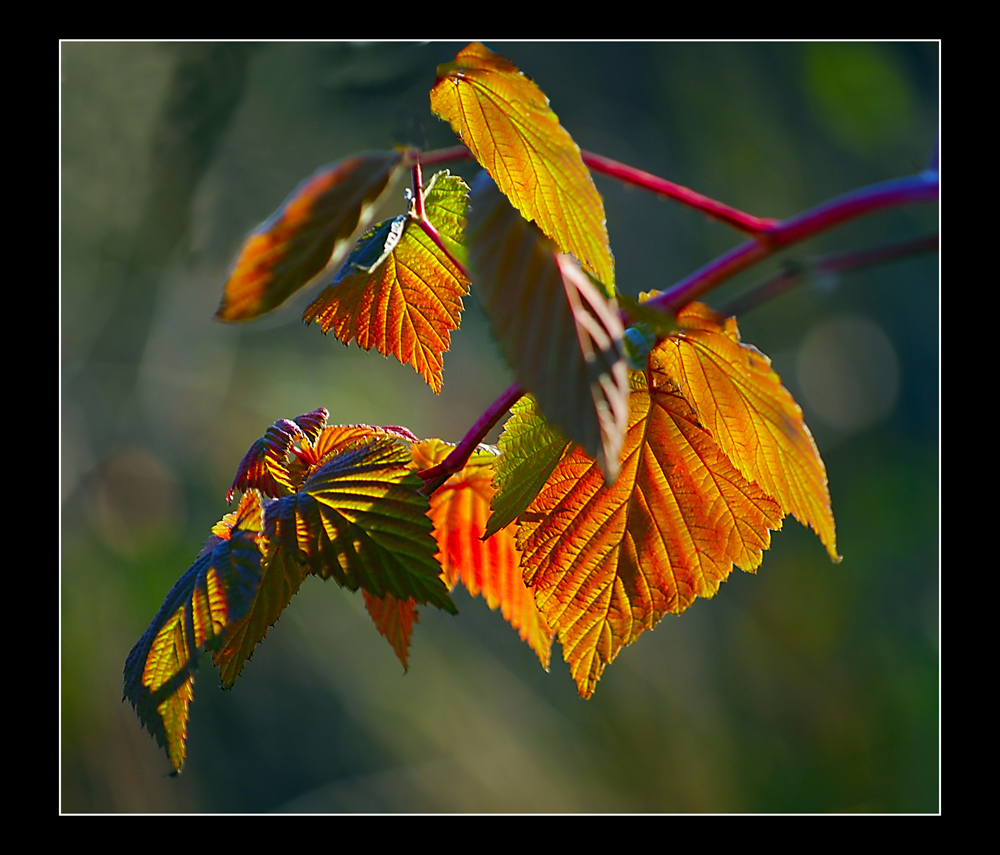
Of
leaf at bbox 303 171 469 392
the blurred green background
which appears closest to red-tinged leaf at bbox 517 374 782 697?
leaf at bbox 303 171 469 392

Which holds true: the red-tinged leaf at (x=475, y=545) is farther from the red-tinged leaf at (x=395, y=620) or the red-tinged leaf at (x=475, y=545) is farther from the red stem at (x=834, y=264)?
the red stem at (x=834, y=264)

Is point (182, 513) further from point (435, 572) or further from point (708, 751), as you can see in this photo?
point (435, 572)

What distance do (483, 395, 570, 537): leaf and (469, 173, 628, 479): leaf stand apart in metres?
0.10

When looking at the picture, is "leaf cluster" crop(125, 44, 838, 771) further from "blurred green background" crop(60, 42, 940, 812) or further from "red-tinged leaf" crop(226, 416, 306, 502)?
"blurred green background" crop(60, 42, 940, 812)

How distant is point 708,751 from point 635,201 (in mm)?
1621

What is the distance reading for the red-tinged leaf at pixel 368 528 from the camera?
0.28 m

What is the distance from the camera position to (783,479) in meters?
0.28

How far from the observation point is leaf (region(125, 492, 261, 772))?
0.89 feet

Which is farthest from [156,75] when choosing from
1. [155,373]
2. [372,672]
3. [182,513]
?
[372,672]

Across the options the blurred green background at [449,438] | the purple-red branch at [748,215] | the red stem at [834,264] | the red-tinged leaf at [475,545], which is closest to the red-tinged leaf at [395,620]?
the red-tinged leaf at [475,545]

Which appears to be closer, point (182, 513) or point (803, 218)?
point (803, 218)

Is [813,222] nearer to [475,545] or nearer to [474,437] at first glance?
[474,437]

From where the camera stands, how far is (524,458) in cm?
31

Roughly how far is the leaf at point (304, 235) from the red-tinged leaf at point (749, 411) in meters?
0.12
